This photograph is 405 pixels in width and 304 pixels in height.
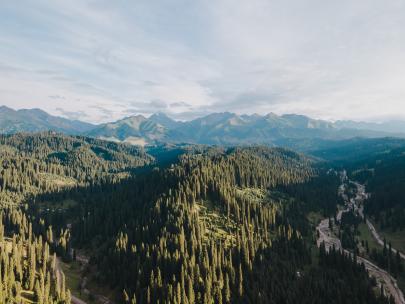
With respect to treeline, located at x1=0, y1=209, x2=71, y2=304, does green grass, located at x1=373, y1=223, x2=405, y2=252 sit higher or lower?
lower

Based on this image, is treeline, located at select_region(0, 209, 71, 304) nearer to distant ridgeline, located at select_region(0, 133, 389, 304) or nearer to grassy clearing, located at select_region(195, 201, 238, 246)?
distant ridgeline, located at select_region(0, 133, 389, 304)

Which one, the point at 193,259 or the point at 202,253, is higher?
the point at 193,259

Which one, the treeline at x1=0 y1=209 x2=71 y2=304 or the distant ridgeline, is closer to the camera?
the treeline at x1=0 y1=209 x2=71 y2=304

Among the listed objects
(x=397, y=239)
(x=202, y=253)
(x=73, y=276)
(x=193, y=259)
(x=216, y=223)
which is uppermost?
(x=216, y=223)

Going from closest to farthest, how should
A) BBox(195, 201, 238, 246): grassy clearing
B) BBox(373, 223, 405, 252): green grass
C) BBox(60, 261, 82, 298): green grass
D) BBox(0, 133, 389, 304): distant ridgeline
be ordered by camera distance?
BBox(0, 133, 389, 304): distant ridgeline
BBox(60, 261, 82, 298): green grass
BBox(195, 201, 238, 246): grassy clearing
BBox(373, 223, 405, 252): green grass

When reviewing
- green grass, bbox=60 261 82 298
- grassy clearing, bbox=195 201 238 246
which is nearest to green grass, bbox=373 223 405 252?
grassy clearing, bbox=195 201 238 246

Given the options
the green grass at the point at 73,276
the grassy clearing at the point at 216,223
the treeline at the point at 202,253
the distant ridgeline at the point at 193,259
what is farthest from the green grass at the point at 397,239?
the green grass at the point at 73,276

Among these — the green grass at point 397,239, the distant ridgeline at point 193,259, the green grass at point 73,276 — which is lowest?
the green grass at point 73,276

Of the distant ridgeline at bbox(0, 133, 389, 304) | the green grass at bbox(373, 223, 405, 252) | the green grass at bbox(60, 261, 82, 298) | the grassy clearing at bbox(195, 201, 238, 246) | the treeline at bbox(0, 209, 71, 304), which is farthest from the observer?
the green grass at bbox(373, 223, 405, 252)

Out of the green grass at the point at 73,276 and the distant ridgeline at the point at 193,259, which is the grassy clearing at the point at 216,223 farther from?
the green grass at the point at 73,276

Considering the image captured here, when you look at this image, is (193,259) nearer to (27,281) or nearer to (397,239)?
(27,281)

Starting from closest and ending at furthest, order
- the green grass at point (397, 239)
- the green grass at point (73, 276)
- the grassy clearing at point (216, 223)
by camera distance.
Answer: the green grass at point (73, 276) < the grassy clearing at point (216, 223) < the green grass at point (397, 239)

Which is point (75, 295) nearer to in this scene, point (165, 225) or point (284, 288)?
point (165, 225)

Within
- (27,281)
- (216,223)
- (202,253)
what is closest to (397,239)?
(216,223)
